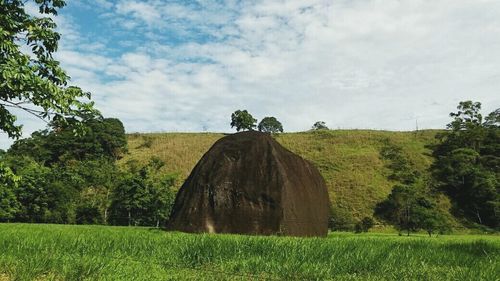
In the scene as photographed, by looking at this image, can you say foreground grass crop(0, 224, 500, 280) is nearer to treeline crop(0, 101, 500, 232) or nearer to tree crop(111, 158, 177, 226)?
treeline crop(0, 101, 500, 232)

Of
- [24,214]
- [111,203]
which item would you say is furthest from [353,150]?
[24,214]

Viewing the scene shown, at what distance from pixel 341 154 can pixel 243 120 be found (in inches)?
672

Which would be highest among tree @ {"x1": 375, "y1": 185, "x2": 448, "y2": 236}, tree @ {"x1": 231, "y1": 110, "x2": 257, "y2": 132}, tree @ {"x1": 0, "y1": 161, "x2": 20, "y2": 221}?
tree @ {"x1": 231, "y1": 110, "x2": 257, "y2": 132}

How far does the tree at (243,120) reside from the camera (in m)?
71.1

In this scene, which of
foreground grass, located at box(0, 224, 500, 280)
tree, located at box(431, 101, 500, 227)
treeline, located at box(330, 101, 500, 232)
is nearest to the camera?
foreground grass, located at box(0, 224, 500, 280)

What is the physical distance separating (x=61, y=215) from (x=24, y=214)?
263cm

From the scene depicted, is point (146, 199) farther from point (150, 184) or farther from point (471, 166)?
point (471, 166)

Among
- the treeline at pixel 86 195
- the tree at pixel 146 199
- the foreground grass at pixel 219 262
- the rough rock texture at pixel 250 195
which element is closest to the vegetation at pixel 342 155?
the treeline at pixel 86 195

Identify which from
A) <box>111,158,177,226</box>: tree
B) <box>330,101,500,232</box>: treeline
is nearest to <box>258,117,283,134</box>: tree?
<box>330,101,500,232</box>: treeline

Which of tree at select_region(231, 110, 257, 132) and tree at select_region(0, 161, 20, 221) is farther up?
tree at select_region(231, 110, 257, 132)

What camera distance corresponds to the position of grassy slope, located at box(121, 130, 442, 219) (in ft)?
166

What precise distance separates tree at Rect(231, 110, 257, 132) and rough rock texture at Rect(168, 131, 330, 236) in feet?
175

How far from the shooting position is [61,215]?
1209 inches

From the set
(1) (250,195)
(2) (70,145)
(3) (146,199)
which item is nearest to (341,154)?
(2) (70,145)
